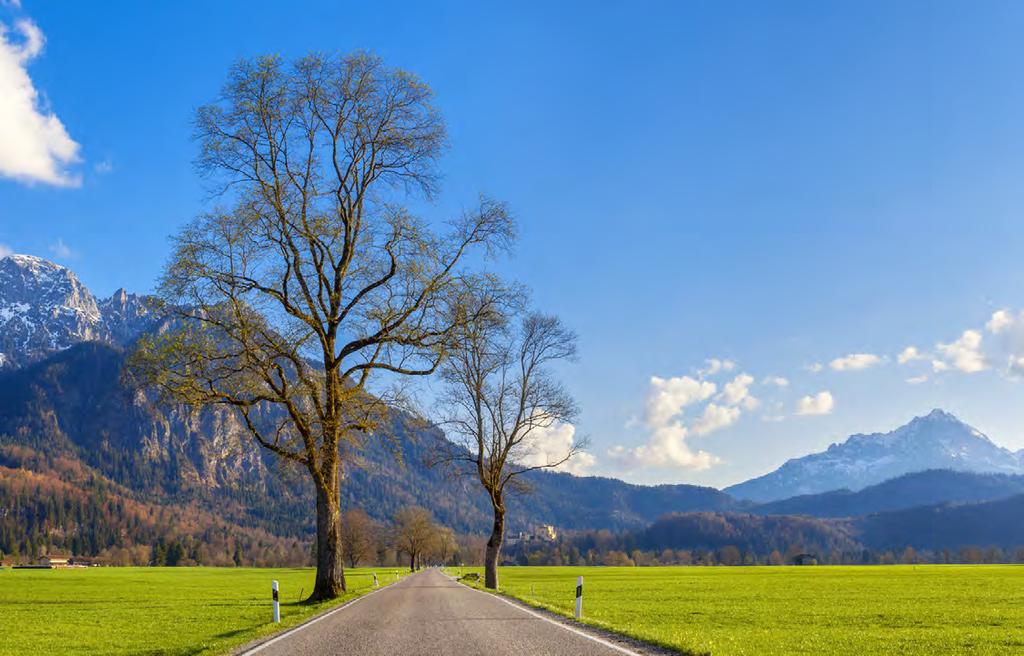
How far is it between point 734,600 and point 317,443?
20991 mm

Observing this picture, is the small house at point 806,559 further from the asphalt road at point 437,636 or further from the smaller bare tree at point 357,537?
the asphalt road at point 437,636

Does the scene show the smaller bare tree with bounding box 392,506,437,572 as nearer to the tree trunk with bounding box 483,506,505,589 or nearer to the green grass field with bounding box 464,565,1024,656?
the tree trunk with bounding box 483,506,505,589

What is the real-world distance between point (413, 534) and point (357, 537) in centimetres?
1043

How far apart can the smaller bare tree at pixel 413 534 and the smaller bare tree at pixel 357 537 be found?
5.16 meters

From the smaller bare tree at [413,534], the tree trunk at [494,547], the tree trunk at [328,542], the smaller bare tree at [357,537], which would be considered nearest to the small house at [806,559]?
the smaller bare tree at [413,534]

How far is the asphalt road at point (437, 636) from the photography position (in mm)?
12414

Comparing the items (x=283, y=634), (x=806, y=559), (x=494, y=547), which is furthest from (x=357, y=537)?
(x=283, y=634)

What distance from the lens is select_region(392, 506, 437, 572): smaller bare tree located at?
14488 centimetres

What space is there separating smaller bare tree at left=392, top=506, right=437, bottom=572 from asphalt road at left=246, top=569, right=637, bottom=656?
127613mm

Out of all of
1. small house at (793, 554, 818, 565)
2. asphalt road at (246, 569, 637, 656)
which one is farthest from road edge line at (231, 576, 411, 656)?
small house at (793, 554, 818, 565)

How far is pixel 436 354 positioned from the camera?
27906mm

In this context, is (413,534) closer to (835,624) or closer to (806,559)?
(806,559)

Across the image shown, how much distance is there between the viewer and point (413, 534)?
5704 inches

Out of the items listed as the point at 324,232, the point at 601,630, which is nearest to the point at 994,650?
the point at 601,630
